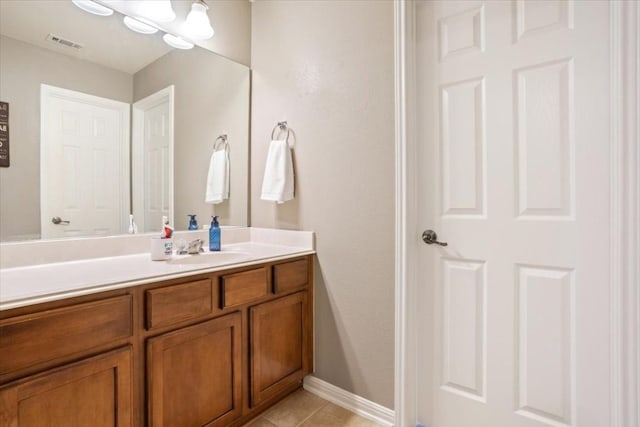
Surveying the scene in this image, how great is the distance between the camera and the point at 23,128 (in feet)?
4.47

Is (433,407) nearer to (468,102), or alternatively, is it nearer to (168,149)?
(468,102)

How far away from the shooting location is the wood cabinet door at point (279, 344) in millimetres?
1579

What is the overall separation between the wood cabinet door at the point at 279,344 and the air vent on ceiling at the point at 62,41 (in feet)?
4.86

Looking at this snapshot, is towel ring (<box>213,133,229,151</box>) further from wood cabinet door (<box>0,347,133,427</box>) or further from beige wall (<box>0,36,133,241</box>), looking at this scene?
wood cabinet door (<box>0,347,133,427</box>)

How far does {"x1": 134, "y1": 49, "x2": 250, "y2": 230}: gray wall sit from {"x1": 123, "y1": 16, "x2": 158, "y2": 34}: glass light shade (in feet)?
0.45

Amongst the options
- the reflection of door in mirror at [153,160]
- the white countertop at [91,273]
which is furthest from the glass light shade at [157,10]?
the white countertop at [91,273]

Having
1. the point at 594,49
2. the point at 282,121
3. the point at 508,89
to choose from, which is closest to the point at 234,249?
the point at 282,121

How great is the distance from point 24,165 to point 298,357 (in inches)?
62.5

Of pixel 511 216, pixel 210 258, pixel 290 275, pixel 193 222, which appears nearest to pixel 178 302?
pixel 210 258

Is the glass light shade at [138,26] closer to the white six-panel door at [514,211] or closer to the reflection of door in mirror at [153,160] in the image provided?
the reflection of door in mirror at [153,160]

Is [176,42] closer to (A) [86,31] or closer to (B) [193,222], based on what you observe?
(A) [86,31]

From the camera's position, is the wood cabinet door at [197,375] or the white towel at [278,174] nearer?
the wood cabinet door at [197,375]

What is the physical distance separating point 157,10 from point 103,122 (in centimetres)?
69

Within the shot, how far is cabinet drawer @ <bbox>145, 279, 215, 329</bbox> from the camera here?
119 cm
